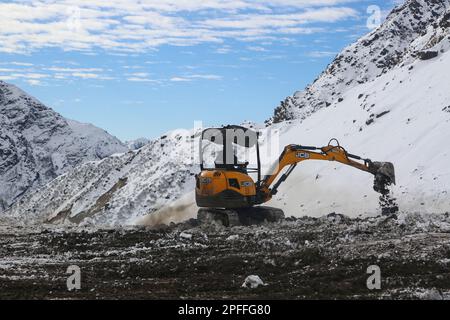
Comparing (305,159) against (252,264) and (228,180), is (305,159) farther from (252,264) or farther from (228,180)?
(252,264)

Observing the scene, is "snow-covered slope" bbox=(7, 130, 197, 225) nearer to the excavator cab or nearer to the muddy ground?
the excavator cab

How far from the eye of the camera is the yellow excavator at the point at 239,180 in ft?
78.3

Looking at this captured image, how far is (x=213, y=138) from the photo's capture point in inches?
905

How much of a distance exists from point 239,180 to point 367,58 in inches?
3005

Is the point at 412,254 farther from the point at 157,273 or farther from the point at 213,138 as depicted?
the point at 213,138

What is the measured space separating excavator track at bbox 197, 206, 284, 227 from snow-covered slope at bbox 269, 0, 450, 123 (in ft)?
173

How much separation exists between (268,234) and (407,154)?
1500 cm

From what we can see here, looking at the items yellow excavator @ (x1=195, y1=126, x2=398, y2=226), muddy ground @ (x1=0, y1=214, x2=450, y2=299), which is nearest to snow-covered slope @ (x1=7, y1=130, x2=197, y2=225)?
yellow excavator @ (x1=195, y1=126, x2=398, y2=226)

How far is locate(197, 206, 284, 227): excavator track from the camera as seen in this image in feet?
83.6

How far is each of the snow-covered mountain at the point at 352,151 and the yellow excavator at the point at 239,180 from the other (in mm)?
4079

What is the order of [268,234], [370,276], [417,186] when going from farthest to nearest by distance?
[417,186] → [268,234] → [370,276]

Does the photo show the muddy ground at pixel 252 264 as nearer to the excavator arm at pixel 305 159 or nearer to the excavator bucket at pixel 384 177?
the excavator bucket at pixel 384 177

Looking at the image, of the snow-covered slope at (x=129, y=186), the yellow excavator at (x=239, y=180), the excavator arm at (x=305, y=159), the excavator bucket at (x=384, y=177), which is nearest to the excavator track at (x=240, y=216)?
the yellow excavator at (x=239, y=180)
